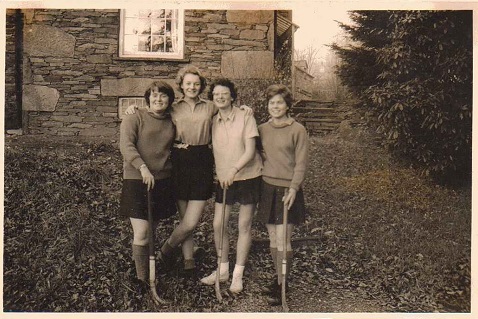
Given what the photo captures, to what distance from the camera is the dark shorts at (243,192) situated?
3.04m

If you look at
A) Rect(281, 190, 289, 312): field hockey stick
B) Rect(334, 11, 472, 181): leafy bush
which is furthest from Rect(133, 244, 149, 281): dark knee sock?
Rect(334, 11, 472, 181): leafy bush

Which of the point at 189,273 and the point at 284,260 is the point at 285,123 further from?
the point at 189,273

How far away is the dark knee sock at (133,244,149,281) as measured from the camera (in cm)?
304

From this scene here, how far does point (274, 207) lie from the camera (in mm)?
3059

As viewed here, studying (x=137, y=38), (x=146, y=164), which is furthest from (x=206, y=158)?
(x=137, y=38)

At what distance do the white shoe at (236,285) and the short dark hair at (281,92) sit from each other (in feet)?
4.03

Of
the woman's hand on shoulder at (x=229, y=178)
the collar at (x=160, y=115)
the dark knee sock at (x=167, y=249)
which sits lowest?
the dark knee sock at (x=167, y=249)

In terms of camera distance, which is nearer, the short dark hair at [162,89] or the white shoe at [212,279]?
the short dark hair at [162,89]

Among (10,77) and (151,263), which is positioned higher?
(10,77)

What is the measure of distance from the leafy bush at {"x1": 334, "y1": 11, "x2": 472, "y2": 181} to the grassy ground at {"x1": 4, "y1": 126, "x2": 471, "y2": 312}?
245 mm

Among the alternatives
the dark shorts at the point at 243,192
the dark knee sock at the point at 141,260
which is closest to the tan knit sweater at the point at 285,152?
the dark shorts at the point at 243,192

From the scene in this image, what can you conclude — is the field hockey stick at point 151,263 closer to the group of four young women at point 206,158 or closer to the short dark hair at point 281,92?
the group of four young women at point 206,158

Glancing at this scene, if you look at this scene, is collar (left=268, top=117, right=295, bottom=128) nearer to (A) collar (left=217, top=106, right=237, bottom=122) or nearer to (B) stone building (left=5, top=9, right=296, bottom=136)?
(A) collar (left=217, top=106, right=237, bottom=122)

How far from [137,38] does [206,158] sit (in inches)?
42.2
